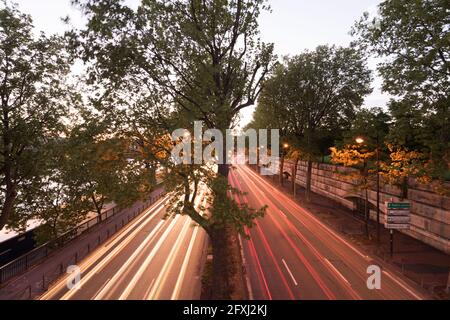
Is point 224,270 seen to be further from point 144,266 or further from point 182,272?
point 144,266

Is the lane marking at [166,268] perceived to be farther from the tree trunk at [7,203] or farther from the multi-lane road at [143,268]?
the tree trunk at [7,203]

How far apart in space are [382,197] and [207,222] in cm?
2100

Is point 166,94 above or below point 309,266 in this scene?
above

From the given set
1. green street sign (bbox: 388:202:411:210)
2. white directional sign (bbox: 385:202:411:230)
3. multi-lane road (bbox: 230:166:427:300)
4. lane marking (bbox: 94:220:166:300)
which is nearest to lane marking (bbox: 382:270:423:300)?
multi-lane road (bbox: 230:166:427:300)

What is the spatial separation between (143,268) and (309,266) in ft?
33.8

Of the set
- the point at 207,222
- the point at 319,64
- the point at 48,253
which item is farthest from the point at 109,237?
the point at 319,64

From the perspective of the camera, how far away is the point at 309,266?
1611cm

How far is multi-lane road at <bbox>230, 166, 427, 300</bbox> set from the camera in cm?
1314

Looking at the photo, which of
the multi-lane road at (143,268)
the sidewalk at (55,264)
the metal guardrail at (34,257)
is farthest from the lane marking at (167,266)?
the metal guardrail at (34,257)

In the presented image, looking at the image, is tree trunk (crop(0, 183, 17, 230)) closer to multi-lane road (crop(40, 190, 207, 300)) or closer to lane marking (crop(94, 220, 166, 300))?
multi-lane road (crop(40, 190, 207, 300))

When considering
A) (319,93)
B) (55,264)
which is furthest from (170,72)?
(319,93)

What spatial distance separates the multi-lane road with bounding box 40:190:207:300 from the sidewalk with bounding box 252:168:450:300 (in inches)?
470

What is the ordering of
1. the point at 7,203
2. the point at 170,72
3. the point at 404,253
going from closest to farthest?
the point at 170,72 < the point at 7,203 < the point at 404,253

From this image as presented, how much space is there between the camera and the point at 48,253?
19688mm
